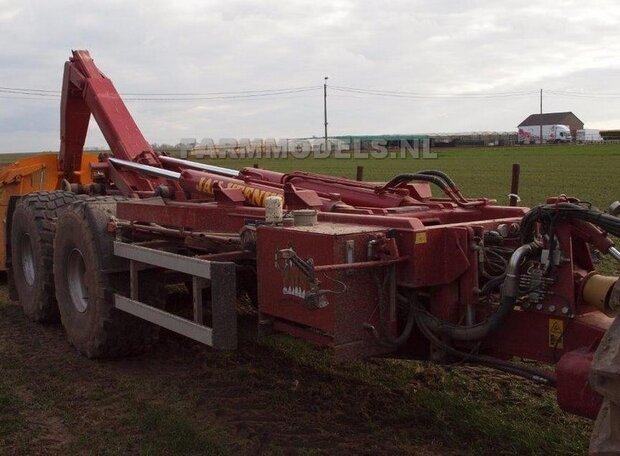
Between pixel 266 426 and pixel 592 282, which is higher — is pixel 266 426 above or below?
below

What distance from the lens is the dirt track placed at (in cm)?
405

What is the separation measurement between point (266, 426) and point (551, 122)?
11830cm

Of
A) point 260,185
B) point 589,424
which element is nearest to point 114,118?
point 260,185

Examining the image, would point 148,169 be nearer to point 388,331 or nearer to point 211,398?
point 211,398

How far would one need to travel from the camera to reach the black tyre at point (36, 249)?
258 inches

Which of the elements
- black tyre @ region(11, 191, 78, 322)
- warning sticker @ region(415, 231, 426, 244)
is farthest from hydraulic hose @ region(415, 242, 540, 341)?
black tyre @ region(11, 191, 78, 322)

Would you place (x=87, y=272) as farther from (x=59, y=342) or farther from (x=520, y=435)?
(x=520, y=435)

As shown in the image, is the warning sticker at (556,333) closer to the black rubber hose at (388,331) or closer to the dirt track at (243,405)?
the black rubber hose at (388,331)

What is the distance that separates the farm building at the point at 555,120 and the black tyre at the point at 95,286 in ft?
377

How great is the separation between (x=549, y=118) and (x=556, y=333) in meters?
120

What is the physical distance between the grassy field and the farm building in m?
115

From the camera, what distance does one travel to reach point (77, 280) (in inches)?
237

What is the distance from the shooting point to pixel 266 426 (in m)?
4.29

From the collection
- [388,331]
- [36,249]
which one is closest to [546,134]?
[36,249]
